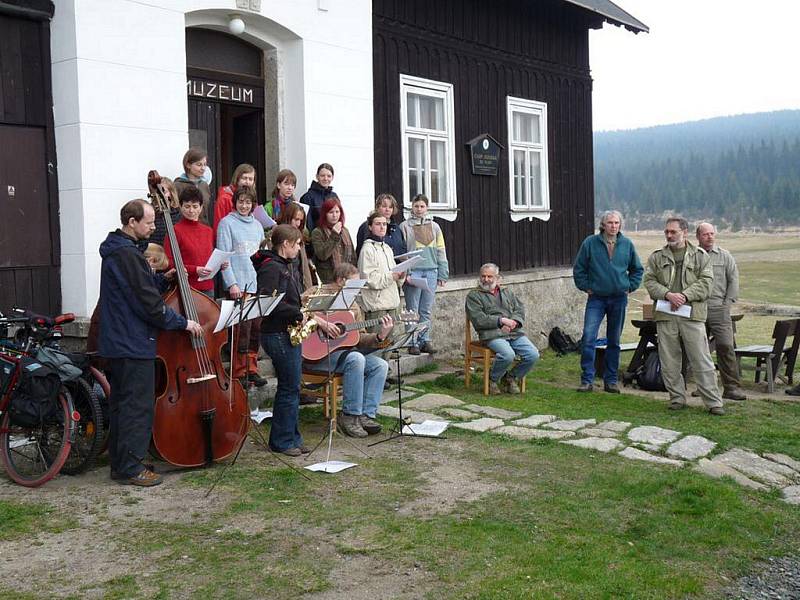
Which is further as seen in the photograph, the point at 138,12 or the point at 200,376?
the point at 138,12

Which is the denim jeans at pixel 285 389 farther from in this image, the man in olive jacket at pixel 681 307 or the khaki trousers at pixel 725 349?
the khaki trousers at pixel 725 349

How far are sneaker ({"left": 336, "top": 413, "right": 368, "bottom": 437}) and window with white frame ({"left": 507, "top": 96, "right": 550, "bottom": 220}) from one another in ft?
22.4

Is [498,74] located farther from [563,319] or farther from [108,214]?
[108,214]

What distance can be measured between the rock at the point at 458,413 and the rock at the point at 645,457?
5.01 ft

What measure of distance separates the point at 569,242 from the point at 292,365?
913 centimetres

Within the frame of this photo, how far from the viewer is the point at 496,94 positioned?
13.0m

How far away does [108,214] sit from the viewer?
306 inches

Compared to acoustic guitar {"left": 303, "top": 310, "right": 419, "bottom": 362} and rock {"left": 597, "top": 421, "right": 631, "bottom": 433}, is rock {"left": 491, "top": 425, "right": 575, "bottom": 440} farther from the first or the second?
acoustic guitar {"left": 303, "top": 310, "right": 419, "bottom": 362}

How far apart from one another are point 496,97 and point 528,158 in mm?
1256

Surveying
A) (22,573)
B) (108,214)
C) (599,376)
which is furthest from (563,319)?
(22,573)

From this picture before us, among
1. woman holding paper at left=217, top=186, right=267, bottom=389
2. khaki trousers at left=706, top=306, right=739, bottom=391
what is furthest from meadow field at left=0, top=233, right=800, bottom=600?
khaki trousers at left=706, top=306, right=739, bottom=391

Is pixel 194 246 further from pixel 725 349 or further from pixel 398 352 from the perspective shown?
pixel 725 349

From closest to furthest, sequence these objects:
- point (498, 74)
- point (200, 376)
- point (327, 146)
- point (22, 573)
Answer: point (22, 573), point (200, 376), point (327, 146), point (498, 74)

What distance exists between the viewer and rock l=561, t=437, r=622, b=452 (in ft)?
22.7
